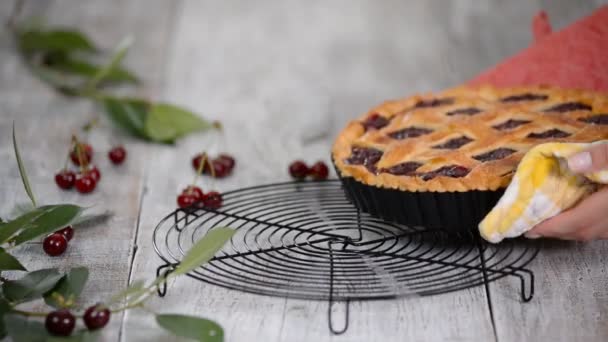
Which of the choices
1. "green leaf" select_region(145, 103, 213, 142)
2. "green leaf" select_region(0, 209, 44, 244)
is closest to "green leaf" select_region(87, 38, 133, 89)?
"green leaf" select_region(145, 103, 213, 142)

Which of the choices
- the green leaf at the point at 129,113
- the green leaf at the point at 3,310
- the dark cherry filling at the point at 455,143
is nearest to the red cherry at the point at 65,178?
the green leaf at the point at 129,113

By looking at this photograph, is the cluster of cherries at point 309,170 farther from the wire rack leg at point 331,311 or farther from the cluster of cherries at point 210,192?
the wire rack leg at point 331,311

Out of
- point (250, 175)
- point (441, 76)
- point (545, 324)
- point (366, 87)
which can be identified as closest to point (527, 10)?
point (441, 76)

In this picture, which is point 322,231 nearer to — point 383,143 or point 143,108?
point 383,143

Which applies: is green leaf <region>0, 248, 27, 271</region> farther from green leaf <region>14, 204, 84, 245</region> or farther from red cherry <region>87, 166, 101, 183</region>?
red cherry <region>87, 166, 101, 183</region>

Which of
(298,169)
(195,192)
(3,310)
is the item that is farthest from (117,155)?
(3,310)

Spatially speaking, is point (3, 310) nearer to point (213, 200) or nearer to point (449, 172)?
point (213, 200)

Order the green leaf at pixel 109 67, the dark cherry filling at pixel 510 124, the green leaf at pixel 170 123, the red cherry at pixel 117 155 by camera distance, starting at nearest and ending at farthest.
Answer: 1. the dark cherry filling at pixel 510 124
2. the red cherry at pixel 117 155
3. the green leaf at pixel 170 123
4. the green leaf at pixel 109 67
